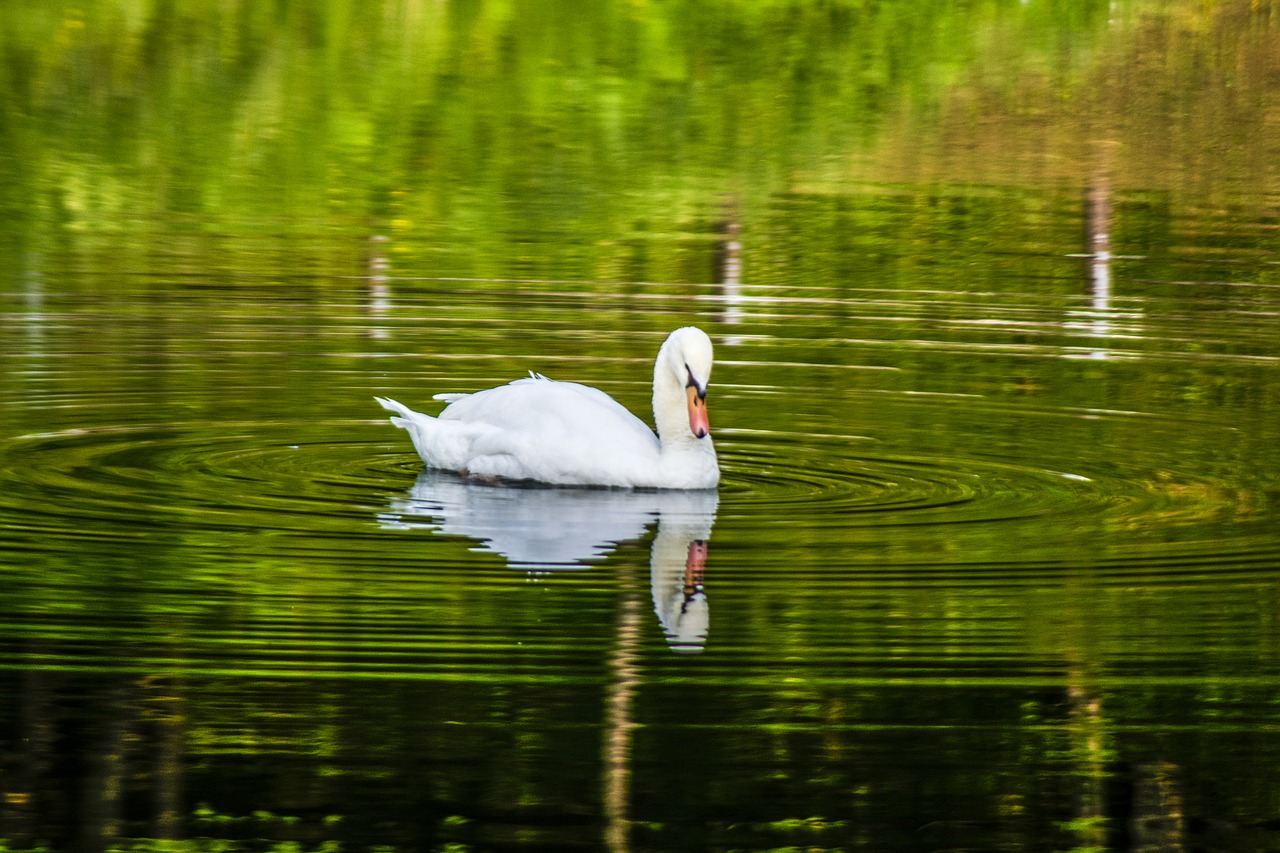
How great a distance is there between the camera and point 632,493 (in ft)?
36.5

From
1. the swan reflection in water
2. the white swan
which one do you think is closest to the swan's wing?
the white swan

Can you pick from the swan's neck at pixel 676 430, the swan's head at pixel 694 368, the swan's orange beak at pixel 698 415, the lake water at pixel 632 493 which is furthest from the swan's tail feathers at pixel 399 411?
the swan's orange beak at pixel 698 415

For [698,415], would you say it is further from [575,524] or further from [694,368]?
[575,524]

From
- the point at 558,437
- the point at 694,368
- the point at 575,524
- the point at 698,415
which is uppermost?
the point at 694,368

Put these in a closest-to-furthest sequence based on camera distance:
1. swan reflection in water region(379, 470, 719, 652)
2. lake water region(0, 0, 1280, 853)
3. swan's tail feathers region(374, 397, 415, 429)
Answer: lake water region(0, 0, 1280, 853) < swan reflection in water region(379, 470, 719, 652) < swan's tail feathers region(374, 397, 415, 429)

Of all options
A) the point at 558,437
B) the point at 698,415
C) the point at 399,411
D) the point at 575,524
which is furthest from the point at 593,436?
the point at 399,411

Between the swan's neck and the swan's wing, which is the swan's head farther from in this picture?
the swan's wing

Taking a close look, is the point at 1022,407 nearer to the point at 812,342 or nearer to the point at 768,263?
the point at 812,342

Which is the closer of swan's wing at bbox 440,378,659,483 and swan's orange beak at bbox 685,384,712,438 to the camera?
swan's orange beak at bbox 685,384,712,438

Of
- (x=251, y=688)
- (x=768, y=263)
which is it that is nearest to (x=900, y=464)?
(x=251, y=688)

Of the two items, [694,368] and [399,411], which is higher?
[694,368]

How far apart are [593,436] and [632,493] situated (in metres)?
0.32

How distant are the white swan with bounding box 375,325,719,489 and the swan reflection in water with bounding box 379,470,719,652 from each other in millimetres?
85

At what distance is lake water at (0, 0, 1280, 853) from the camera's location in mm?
6832
